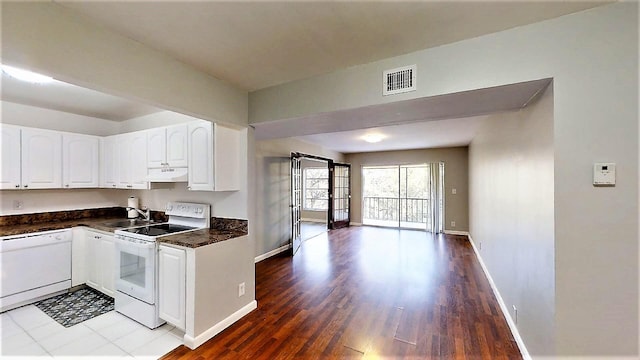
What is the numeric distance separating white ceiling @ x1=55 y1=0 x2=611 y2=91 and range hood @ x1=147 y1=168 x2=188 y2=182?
4.20 ft

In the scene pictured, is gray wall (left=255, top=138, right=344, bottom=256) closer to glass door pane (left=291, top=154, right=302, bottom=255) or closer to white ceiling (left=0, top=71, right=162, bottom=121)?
glass door pane (left=291, top=154, right=302, bottom=255)

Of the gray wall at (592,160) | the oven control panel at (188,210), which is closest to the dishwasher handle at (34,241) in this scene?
the oven control panel at (188,210)

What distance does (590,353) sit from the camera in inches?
57.6

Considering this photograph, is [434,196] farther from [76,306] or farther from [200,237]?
[76,306]

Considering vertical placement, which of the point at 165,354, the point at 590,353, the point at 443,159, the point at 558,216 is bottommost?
the point at 165,354

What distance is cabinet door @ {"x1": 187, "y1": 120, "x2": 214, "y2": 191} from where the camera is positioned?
259 cm

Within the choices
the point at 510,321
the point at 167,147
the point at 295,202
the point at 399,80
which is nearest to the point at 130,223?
the point at 167,147

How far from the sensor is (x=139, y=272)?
99.5 inches

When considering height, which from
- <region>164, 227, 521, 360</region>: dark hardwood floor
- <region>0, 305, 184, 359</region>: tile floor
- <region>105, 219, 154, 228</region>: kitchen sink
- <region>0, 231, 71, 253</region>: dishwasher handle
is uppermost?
<region>105, 219, 154, 228</region>: kitchen sink

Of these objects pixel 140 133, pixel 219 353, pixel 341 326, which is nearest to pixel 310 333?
pixel 341 326

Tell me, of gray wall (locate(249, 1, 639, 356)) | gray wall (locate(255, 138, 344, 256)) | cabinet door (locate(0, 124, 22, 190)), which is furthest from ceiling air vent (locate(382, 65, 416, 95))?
cabinet door (locate(0, 124, 22, 190))

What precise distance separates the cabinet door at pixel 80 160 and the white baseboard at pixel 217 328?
2922 millimetres

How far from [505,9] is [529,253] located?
1785 mm

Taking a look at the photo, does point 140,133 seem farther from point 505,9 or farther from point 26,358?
point 505,9
